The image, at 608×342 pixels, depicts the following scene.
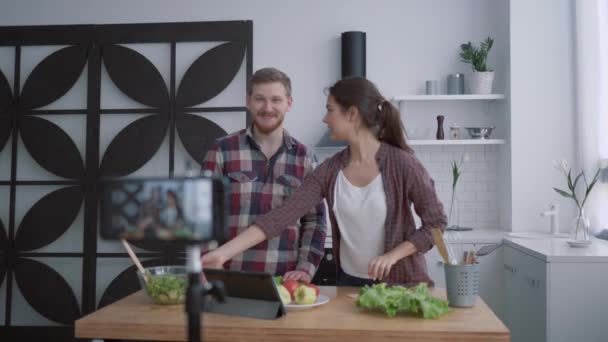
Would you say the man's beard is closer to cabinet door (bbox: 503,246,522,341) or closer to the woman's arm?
the woman's arm

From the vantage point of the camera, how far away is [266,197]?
2406mm

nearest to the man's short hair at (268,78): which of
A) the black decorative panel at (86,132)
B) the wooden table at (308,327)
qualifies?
the wooden table at (308,327)

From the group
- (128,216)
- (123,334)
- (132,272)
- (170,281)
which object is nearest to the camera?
(128,216)

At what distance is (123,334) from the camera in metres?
1.59

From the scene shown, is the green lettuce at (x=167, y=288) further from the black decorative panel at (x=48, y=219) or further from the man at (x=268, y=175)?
the black decorative panel at (x=48, y=219)

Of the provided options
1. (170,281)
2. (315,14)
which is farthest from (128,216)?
(315,14)

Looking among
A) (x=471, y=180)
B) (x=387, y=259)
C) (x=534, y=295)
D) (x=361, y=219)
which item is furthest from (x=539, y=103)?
(x=387, y=259)

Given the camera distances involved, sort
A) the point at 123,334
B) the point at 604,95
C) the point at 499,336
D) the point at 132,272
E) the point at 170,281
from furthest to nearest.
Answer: the point at 132,272, the point at 604,95, the point at 170,281, the point at 123,334, the point at 499,336

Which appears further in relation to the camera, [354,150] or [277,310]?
[354,150]

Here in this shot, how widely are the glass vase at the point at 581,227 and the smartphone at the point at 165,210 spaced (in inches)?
122

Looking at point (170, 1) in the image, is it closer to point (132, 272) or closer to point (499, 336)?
point (132, 272)

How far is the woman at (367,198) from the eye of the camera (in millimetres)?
2021

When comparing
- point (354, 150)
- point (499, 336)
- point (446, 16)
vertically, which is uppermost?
point (446, 16)

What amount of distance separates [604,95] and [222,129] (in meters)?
2.64
